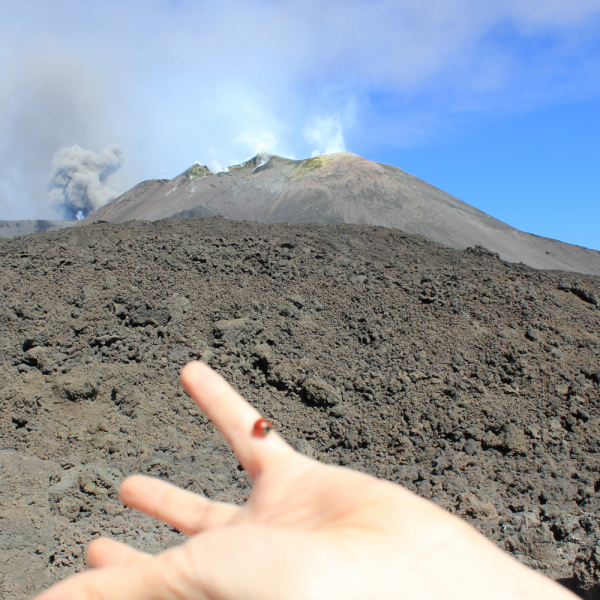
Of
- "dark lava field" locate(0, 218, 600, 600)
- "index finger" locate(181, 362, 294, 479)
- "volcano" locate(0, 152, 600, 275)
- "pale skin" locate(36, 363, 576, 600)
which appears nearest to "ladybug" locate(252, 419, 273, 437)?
"index finger" locate(181, 362, 294, 479)

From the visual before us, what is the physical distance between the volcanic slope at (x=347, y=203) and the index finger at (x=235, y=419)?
17.6 metres

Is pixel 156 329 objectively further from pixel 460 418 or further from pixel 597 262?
pixel 597 262

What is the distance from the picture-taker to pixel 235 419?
4.21 ft

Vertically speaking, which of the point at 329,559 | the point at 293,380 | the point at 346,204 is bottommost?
the point at 329,559

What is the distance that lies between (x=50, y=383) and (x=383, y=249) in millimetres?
6801

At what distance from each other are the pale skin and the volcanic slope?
17.9 m

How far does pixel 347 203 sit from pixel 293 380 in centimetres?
1741

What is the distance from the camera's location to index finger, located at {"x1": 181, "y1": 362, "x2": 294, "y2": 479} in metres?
1.26

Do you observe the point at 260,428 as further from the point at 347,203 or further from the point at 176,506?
the point at 347,203

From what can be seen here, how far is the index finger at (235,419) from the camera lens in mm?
1257

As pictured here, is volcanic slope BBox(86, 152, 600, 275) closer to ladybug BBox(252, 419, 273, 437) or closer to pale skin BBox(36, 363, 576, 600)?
ladybug BBox(252, 419, 273, 437)

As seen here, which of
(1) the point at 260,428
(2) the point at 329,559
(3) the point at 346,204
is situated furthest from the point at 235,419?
(3) the point at 346,204

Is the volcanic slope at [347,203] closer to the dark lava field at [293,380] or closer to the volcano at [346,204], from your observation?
the volcano at [346,204]

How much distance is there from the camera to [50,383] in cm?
546
